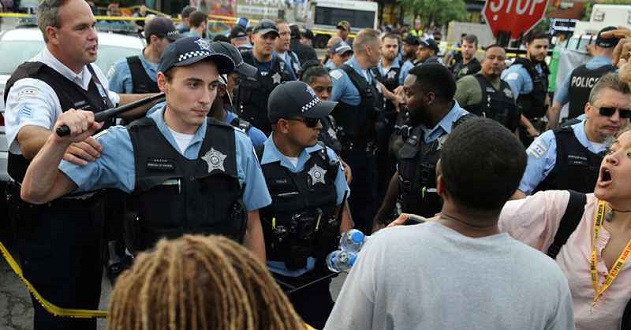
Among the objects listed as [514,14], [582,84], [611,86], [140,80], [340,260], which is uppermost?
[514,14]

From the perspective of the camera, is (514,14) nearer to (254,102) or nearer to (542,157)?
(254,102)

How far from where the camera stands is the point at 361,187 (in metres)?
5.55

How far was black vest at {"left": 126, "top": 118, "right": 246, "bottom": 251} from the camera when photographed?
2.29 metres

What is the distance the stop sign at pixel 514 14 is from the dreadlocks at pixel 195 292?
5.50m

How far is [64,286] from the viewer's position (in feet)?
8.84

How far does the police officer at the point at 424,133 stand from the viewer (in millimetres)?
3590

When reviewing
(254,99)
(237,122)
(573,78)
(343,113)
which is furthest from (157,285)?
(573,78)

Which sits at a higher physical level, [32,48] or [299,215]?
[32,48]

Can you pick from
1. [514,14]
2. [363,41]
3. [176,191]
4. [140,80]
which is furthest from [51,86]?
[514,14]

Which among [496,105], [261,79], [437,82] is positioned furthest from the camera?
[261,79]

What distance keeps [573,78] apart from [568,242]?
14.2ft

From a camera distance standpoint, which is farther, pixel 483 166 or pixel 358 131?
pixel 358 131

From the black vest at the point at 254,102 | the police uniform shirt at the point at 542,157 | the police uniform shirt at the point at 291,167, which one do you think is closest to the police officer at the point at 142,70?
the black vest at the point at 254,102

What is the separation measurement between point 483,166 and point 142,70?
13.5ft
